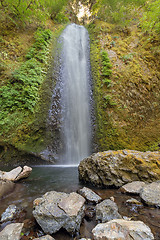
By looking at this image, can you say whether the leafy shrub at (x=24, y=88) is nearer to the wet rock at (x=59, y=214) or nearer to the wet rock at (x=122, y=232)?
the wet rock at (x=59, y=214)

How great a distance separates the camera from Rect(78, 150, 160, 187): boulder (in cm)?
300

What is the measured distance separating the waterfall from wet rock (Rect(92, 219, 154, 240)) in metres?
5.15

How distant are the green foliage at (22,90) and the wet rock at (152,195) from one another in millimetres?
5763

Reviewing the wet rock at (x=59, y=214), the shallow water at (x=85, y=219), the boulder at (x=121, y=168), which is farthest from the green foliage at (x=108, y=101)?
the wet rock at (x=59, y=214)

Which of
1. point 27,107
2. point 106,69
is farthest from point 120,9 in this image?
point 27,107

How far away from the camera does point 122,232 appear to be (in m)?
1.18

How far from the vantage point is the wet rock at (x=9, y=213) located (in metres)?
1.77

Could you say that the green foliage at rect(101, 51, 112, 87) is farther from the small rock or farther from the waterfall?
the small rock

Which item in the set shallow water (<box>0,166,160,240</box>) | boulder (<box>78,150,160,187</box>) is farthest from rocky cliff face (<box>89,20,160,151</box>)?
shallow water (<box>0,166,160,240</box>)

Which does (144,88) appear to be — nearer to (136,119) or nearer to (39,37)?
(136,119)

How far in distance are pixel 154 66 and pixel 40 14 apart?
29.2 feet

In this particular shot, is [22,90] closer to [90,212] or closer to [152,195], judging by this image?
[90,212]

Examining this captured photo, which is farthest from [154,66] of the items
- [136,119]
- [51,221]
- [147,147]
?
[51,221]

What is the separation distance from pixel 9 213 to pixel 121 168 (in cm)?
255
